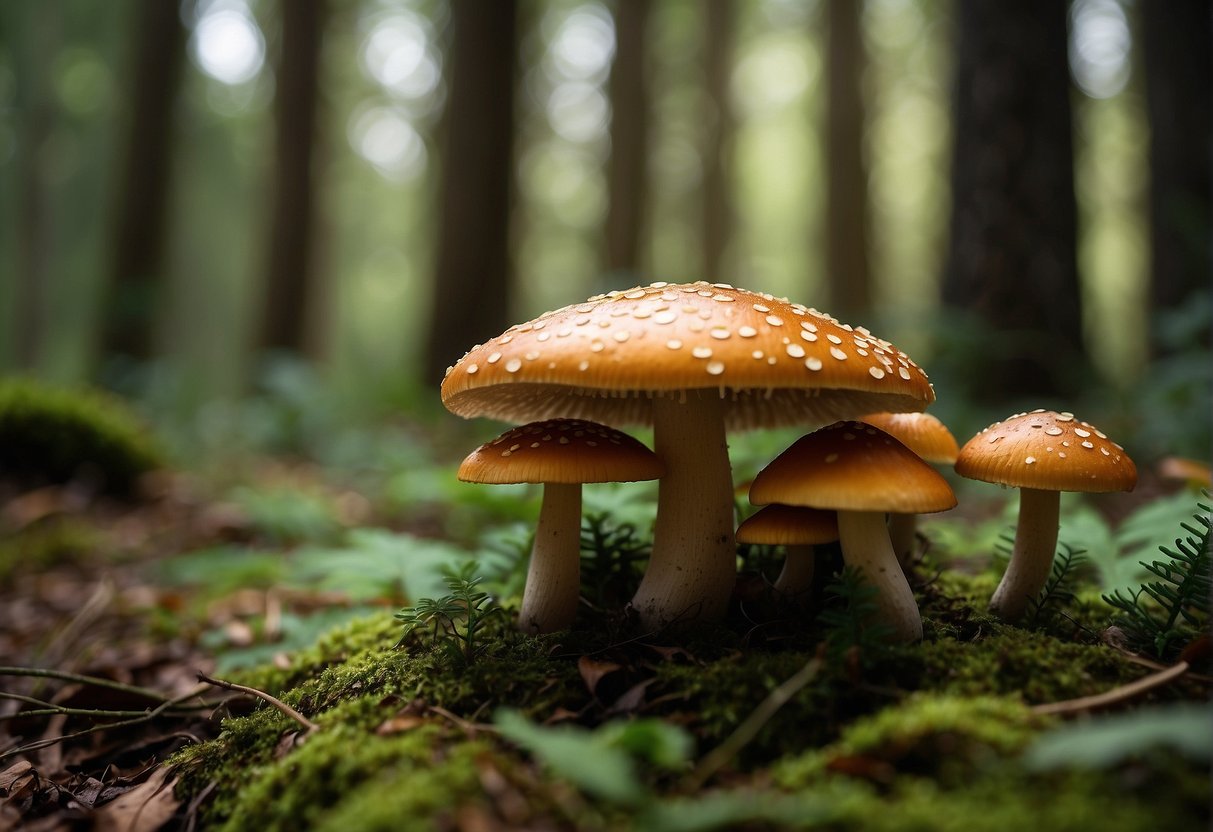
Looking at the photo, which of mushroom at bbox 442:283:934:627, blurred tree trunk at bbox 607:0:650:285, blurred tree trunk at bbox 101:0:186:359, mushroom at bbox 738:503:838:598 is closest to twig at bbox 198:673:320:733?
mushroom at bbox 442:283:934:627

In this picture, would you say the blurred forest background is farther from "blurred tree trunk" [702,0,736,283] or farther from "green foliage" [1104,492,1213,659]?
"green foliage" [1104,492,1213,659]

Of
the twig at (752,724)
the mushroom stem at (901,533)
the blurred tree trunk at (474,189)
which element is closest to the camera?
the twig at (752,724)

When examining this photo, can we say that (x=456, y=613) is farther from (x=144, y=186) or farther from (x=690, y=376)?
(x=144, y=186)

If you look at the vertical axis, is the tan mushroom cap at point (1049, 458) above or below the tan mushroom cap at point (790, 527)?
above

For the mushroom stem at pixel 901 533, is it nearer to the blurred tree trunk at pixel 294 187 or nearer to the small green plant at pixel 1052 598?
the small green plant at pixel 1052 598

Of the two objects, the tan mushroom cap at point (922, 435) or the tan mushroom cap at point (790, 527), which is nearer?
the tan mushroom cap at point (790, 527)

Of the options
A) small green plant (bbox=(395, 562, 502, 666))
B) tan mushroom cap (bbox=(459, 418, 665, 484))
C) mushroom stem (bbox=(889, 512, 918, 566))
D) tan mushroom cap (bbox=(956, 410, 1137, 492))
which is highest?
tan mushroom cap (bbox=(956, 410, 1137, 492))

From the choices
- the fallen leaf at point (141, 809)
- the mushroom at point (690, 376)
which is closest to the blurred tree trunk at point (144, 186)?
the mushroom at point (690, 376)

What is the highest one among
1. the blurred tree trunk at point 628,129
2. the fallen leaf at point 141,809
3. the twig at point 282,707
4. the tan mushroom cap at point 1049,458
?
the blurred tree trunk at point 628,129

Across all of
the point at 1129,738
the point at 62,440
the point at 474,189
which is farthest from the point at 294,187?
the point at 1129,738
